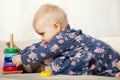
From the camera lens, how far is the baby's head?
1.26 meters

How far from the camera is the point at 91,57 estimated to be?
117 centimetres

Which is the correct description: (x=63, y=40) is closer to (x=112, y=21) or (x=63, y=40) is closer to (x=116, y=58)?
(x=116, y=58)

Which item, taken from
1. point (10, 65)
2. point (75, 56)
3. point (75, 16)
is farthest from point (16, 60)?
point (75, 16)

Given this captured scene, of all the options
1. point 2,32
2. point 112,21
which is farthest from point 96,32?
point 2,32

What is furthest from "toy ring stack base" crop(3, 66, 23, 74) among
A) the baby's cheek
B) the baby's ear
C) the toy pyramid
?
the baby's ear

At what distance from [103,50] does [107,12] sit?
62 cm

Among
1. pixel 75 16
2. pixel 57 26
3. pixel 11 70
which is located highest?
pixel 75 16

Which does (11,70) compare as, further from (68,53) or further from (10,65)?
(68,53)

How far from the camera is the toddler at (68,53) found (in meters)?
1.17

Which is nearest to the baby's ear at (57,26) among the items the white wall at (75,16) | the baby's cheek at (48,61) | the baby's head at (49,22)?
the baby's head at (49,22)

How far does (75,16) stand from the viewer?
178cm

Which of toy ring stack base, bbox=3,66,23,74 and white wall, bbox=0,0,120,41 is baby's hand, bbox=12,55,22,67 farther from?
white wall, bbox=0,0,120,41

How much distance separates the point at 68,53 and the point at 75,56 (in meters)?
0.03

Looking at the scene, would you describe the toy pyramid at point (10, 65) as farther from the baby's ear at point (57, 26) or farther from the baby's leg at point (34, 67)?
the baby's ear at point (57, 26)
